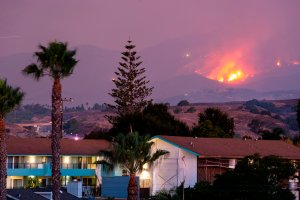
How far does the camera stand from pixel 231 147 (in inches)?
2768

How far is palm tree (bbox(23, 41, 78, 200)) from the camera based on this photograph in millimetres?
43094

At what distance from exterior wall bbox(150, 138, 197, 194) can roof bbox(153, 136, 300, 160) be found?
64 cm

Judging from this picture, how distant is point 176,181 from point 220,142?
933 centimetres

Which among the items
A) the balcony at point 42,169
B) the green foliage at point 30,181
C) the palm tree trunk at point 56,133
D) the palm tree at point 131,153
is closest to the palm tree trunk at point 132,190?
the palm tree at point 131,153

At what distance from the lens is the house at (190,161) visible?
210ft

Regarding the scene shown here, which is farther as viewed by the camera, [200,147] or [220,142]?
[220,142]

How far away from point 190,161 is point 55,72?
23.4 metres

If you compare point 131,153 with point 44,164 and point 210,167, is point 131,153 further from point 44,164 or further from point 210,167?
point 44,164

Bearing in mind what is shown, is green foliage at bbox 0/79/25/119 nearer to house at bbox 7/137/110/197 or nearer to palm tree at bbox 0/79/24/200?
palm tree at bbox 0/79/24/200

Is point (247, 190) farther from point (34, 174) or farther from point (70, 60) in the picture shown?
point (34, 174)

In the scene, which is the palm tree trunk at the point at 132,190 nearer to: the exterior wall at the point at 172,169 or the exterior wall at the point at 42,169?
the exterior wall at the point at 172,169

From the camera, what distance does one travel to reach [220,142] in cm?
7231

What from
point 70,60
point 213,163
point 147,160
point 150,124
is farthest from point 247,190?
point 150,124

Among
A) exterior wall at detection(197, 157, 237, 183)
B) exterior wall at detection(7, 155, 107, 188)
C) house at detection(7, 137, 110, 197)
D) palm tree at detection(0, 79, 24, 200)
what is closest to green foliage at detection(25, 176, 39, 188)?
house at detection(7, 137, 110, 197)
